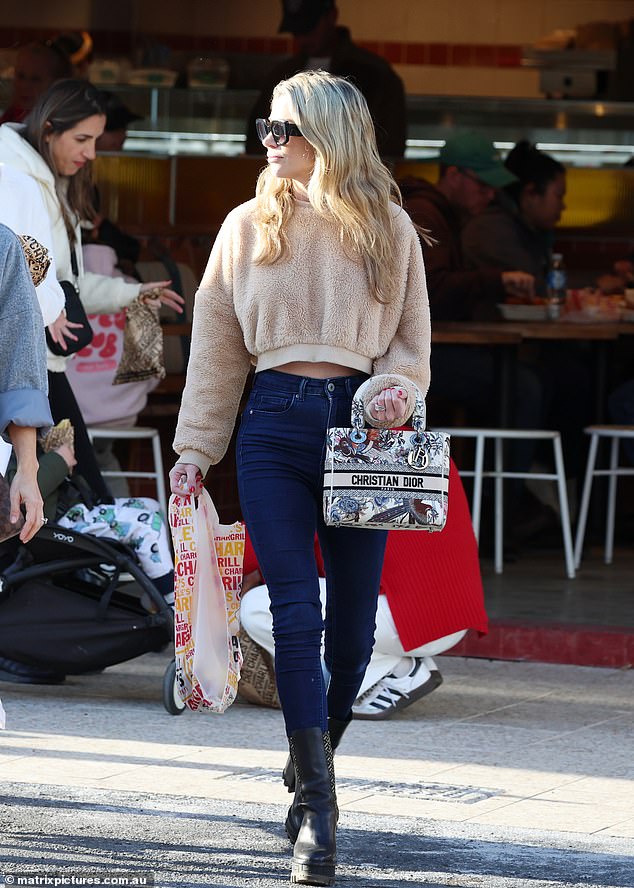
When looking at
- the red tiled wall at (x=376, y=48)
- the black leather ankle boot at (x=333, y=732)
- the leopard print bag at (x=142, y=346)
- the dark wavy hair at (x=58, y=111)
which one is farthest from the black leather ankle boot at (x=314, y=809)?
the red tiled wall at (x=376, y=48)

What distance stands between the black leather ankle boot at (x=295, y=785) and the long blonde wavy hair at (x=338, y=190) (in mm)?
1014

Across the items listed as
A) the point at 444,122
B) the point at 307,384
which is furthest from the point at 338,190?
the point at 444,122

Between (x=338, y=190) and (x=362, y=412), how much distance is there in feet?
1.65

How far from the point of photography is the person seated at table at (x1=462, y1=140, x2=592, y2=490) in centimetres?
880

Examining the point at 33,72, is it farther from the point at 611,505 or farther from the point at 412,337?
the point at 412,337

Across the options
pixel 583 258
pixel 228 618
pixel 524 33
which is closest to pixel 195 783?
pixel 228 618

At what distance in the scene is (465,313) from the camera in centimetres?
836

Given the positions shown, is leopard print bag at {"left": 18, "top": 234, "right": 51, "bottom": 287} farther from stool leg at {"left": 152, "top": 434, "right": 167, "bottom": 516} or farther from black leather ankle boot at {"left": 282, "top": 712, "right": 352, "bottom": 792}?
stool leg at {"left": 152, "top": 434, "right": 167, "bottom": 516}

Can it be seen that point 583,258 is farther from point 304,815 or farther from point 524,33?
point 304,815

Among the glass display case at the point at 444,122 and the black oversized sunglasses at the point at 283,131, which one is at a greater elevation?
the black oversized sunglasses at the point at 283,131

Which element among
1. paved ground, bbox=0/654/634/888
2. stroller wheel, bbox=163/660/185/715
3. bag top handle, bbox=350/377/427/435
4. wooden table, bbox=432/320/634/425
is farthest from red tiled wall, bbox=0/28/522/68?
bag top handle, bbox=350/377/427/435

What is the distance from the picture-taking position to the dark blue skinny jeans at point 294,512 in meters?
3.77

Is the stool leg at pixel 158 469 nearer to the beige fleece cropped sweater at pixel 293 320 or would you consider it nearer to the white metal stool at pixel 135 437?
the white metal stool at pixel 135 437

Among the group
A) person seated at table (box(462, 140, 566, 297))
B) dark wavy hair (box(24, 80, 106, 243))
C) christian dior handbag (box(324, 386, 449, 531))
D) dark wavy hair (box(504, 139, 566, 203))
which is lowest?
person seated at table (box(462, 140, 566, 297))
